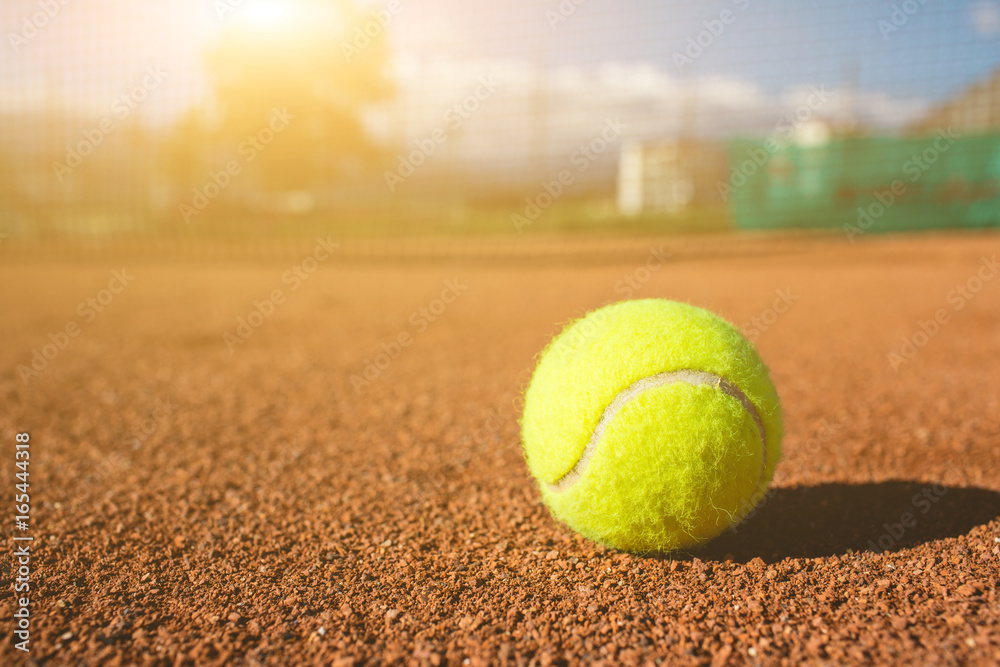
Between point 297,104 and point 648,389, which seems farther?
point 297,104

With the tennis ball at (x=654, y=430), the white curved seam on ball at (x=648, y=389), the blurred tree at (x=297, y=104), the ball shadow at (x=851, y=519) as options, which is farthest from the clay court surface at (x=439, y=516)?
the blurred tree at (x=297, y=104)

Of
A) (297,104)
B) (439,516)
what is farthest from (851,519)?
(297,104)

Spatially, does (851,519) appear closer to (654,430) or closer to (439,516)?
(654,430)

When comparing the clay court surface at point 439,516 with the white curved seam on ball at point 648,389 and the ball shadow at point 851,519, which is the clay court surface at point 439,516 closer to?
the ball shadow at point 851,519

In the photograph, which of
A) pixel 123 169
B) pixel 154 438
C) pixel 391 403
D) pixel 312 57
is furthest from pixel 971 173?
pixel 312 57

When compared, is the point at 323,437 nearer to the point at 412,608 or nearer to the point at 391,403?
the point at 391,403

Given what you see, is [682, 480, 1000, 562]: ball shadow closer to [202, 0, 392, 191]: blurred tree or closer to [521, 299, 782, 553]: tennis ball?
[521, 299, 782, 553]: tennis ball

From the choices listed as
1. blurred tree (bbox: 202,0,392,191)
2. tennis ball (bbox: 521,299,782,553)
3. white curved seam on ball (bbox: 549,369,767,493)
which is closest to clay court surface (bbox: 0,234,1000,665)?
tennis ball (bbox: 521,299,782,553)
